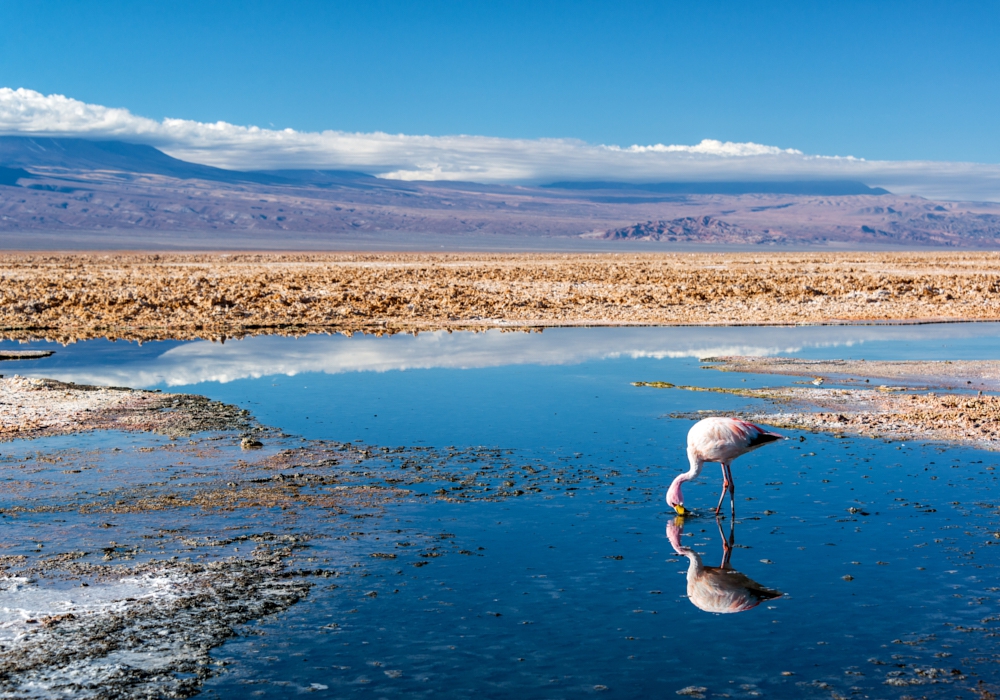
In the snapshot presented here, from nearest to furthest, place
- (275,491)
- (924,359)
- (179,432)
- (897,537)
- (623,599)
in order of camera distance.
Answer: (623,599)
(897,537)
(275,491)
(179,432)
(924,359)

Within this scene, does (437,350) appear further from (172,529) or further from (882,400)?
(172,529)

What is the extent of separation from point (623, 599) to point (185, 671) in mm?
2673

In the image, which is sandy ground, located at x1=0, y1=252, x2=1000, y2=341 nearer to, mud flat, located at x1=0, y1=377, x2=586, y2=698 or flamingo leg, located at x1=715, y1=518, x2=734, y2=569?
mud flat, located at x1=0, y1=377, x2=586, y2=698

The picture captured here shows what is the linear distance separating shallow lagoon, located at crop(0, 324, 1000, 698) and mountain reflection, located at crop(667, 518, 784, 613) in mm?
94

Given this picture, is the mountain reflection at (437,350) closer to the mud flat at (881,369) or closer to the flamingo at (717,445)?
the mud flat at (881,369)

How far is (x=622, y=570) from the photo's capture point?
7.35 metres

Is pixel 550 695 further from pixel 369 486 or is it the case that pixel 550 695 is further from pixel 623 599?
pixel 369 486

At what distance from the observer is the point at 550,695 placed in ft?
18.0

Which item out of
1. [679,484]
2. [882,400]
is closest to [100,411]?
[679,484]

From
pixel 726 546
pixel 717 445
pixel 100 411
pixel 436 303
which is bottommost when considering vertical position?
pixel 100 411

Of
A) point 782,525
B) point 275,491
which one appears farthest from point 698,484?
point 275,491

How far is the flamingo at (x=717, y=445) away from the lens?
8.63 meters

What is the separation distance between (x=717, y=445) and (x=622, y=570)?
68.8 inches

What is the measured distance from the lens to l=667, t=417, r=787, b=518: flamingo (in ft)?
28.3
